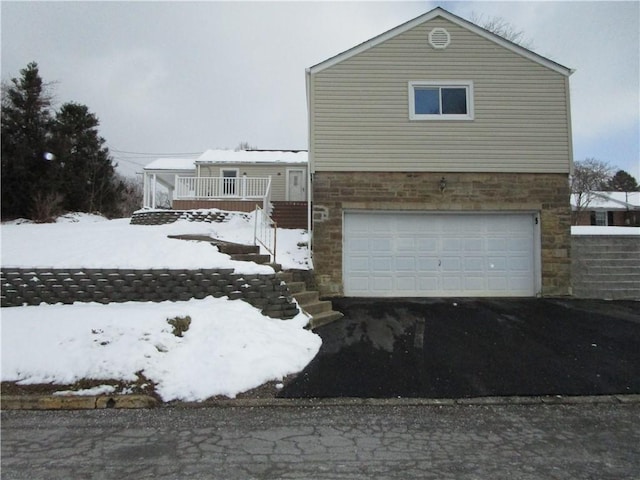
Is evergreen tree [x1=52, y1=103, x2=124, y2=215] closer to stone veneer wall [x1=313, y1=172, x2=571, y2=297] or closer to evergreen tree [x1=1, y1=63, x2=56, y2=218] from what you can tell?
evergreen tree [x1=1, y1=63, x2=56, y2=218]

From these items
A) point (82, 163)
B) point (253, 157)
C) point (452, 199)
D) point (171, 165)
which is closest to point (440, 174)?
point (452, 199)

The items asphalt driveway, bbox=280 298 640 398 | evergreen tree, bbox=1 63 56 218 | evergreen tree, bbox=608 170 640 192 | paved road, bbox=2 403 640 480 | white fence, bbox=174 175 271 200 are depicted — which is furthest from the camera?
evergreen tree, bbox=608 170 640 192

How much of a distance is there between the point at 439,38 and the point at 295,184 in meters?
11.1

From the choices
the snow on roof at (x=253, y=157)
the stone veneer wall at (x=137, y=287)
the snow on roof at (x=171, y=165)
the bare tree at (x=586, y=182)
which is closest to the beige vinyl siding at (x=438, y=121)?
the stone veneer wall at (x=137, y=287)

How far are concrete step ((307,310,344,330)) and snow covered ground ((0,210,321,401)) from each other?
346 millimetres

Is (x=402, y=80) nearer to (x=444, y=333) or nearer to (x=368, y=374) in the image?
(x=444, y=333)

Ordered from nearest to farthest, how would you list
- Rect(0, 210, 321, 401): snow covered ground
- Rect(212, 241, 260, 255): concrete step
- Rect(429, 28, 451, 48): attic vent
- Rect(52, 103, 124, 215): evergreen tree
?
Rect(0, 210, 321, 401): snow covered ground, Rect(212, 241, 260, 255): concrete step, Rect(429, 28, 451, 48): attic vent, Rect(52, 103, 124, 215): evergreen tree

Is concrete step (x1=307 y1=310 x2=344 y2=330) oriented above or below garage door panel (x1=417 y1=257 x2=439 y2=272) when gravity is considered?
below

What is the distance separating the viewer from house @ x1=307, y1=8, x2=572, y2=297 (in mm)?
9977

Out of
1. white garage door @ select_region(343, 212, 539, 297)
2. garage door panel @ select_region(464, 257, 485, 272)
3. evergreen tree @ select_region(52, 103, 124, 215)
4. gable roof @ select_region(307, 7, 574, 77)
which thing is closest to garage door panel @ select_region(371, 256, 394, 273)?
white garage door @ select_region(343, 212, 539, 297)

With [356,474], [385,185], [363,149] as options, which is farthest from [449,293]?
[356,474]

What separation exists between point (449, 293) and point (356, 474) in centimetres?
741

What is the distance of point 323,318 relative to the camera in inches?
294

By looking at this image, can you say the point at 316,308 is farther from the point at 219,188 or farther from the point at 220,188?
the point at 219,188
